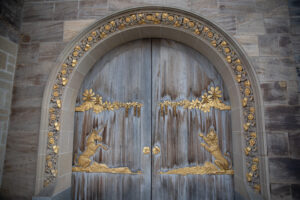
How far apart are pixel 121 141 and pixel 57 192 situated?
105cm

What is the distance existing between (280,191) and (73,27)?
3.43 meters

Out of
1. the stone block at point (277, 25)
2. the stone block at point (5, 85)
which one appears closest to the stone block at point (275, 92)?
the stone block at point (277, 25)

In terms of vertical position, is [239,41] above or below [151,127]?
above

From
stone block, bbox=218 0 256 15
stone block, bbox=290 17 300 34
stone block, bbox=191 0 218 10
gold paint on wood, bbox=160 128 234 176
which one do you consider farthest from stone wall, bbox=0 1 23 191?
stone block, bbox=290 17 300 34

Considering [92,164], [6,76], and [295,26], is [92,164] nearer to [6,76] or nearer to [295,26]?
[6,76]

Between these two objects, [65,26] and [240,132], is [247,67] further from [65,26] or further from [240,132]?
[65,26]

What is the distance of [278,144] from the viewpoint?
7.32ft

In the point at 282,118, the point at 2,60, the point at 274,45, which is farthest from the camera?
the point at 2,60

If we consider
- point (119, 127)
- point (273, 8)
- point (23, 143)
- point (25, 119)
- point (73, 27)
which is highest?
point (273, 8)

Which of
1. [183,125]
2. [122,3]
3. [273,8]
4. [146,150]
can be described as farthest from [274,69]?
[122,3]

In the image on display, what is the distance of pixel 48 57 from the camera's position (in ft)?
8.75

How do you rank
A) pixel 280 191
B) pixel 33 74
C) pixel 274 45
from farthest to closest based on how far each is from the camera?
pixel 33 74 → pixel 274 45 → pixel 280 191

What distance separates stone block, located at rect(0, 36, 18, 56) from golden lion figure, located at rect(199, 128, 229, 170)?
9.83 ft

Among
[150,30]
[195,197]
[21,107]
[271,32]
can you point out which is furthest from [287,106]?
[21,107]
